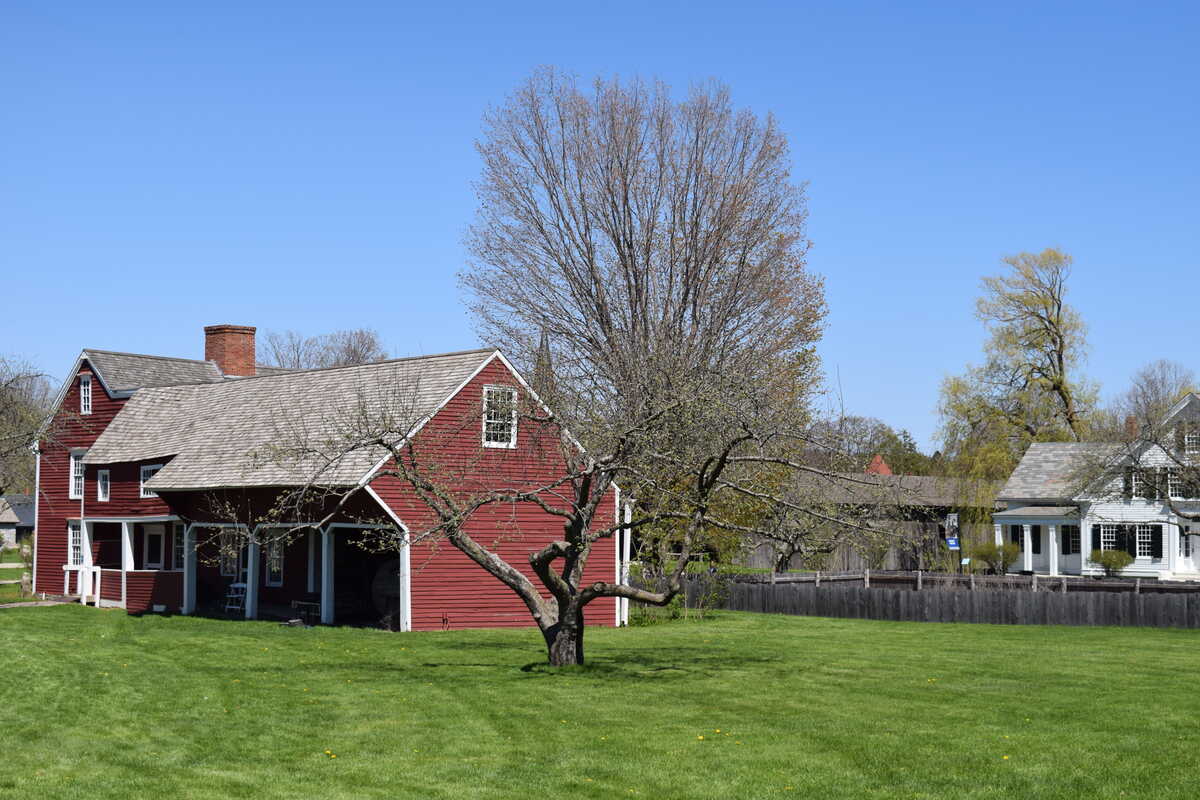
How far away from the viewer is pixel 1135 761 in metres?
15.1

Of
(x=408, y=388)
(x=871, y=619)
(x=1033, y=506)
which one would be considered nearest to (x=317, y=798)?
(x=408, y=388)

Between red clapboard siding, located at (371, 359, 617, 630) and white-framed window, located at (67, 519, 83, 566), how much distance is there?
1823 cm

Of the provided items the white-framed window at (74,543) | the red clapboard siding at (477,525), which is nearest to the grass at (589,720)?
the red clapboard siding at (477,525)

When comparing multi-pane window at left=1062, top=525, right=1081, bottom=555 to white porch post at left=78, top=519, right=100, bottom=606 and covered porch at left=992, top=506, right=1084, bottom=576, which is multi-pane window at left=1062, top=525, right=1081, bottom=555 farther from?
white porch post at left=78, top=519, right=100, bottom=606

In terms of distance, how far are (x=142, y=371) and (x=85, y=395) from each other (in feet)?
6.59

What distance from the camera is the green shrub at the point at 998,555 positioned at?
60.7 m

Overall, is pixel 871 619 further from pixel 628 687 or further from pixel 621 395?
pixel 628 687

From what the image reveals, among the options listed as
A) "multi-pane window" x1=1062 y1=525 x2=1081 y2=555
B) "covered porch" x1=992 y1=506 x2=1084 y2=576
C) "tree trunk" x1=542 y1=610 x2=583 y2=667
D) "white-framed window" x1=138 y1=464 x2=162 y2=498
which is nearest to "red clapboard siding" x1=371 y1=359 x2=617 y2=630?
"tree trunk" x1=542 y1=610 x2=583 y2=667

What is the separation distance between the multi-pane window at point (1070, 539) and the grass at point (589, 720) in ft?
109

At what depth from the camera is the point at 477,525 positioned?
110 feet

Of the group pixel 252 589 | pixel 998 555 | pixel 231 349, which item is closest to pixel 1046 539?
pixel 998 555

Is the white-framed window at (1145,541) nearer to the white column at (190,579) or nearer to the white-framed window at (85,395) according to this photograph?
the white column at (190,579)

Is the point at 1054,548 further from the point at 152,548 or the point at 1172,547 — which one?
the point at 152,548

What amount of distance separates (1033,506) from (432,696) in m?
47.6
